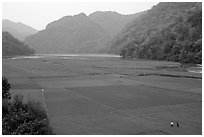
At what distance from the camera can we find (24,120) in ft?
66.5

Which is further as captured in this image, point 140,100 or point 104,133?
point 140,100

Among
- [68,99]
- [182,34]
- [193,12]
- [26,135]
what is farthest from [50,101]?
[193,12]

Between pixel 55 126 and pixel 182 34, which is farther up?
pixel 182 34

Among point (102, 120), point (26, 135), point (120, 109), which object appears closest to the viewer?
point (26, 135)

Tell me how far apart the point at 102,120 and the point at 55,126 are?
4315mm

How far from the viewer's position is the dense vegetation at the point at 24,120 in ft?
63.2

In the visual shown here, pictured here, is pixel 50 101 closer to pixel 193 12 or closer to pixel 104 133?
pixel 104 133

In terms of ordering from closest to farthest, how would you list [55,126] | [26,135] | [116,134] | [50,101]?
[26,135], [116,134], [55,126], [50,101]

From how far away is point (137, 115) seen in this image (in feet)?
96.5

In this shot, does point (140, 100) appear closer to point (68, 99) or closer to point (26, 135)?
point (68, 99)

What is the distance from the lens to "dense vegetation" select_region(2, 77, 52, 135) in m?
19.2

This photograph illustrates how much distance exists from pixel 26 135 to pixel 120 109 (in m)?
15.4

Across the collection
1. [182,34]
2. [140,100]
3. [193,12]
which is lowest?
[140,100]

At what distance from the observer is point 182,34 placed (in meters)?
178
